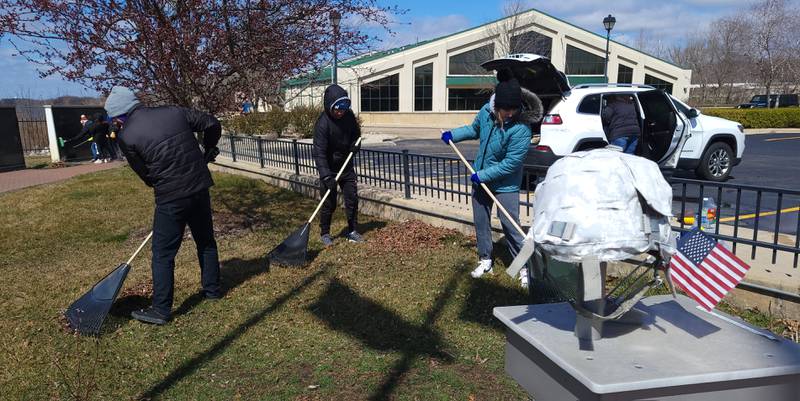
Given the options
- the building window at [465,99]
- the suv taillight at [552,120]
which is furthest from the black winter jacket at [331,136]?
the building window at [465,99]

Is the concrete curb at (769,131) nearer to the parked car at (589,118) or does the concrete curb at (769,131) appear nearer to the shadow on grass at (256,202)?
the parked car at (589,118)

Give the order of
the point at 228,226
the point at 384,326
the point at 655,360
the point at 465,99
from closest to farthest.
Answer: the point at 655,360 → the point at 384,326 → the point at 228,226 → the point at 465,99

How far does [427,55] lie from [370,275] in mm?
32436

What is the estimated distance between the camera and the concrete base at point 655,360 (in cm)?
158

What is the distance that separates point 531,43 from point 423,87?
26.3ft

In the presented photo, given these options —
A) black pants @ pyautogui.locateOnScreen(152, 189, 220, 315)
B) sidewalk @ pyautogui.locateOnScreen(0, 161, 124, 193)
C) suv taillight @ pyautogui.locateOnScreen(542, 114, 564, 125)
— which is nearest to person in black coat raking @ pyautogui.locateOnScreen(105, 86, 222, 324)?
black pants @ pyautogui.locateOnScreen(152, 189, 220, 315)

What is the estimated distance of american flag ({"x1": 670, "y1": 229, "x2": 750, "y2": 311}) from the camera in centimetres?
197

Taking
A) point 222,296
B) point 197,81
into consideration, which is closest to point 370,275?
point 222,296

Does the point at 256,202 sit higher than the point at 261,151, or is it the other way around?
the point at 261,151

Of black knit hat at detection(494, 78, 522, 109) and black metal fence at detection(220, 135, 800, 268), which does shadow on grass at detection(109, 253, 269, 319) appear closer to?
black metal fence at detection(220, 135, 800, 268)

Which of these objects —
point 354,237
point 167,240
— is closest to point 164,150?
point 167,240

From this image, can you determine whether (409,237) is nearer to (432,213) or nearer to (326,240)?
(432,213)

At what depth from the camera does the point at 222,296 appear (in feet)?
15.5

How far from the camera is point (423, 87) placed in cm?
3653
